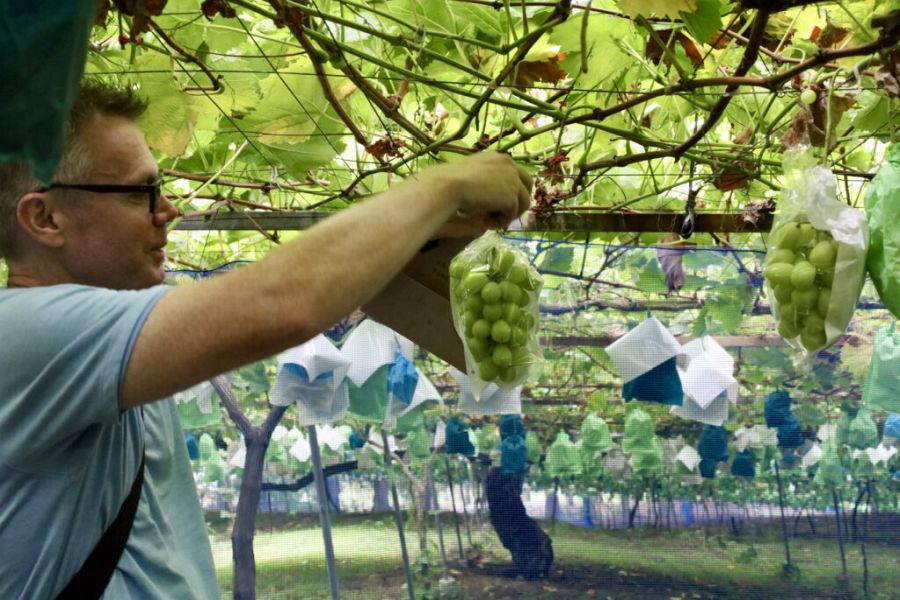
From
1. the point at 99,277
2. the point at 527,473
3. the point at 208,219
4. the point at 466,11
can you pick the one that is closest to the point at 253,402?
the point at 527,473

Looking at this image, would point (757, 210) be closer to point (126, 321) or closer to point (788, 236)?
point (788, 236)

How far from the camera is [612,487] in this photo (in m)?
3.55

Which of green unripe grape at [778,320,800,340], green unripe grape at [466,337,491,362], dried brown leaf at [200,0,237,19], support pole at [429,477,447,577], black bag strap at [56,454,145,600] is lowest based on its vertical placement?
support pole at [429,477,447,577]

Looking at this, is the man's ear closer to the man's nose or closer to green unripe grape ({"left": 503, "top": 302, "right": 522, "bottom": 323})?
the man's nose

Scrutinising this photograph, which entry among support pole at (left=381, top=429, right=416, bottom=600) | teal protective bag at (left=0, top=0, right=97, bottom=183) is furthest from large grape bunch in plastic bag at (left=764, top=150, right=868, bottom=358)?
support pole at (left=381, top=429, right=416, bottom=600)

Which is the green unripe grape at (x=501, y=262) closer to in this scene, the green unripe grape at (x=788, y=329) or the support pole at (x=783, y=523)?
the green unripe grape at (x=788, y=329)

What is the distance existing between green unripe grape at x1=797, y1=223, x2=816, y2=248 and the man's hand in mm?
349

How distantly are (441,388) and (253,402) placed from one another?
0.70 metres

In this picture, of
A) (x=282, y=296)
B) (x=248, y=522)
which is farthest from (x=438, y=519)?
(x=282, y=296)

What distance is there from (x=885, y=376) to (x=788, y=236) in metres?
1.51

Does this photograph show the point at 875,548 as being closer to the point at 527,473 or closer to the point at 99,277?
the point at 527,473

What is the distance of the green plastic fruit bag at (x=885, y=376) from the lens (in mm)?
2430

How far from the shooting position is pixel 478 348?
132cm

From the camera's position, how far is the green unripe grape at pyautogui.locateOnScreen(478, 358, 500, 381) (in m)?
1.33
